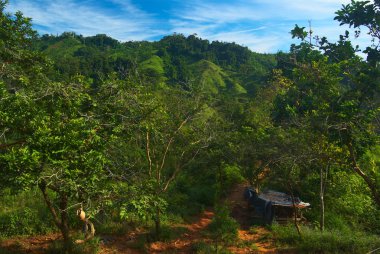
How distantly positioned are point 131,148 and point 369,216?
13.8 m

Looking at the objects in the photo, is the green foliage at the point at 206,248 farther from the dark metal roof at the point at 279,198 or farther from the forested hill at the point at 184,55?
the forested hill at the point at 184,55

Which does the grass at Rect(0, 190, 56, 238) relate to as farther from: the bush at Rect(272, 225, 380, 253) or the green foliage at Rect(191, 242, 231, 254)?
the bush at Rect(272, 225, 380, 253)

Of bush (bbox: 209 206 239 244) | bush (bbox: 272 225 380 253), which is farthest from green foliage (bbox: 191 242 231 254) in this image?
bush (bbox: 272 225 380 253)

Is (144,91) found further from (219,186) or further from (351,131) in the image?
(219,186)

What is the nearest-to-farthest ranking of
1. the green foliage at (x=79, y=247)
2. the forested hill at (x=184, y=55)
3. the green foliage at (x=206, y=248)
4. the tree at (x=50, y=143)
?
the tree at (x=50, y=143), the green foliage at (x=79, y=247), the green foliage at (x=206, y=248), the forested hill at (x=184, y=55)

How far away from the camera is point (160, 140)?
15.3 m

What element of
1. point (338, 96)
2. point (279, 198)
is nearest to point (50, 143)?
point (338, 96)

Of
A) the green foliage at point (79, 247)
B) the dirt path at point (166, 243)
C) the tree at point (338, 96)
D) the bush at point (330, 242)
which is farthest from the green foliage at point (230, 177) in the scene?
the tree at point (338, 96)

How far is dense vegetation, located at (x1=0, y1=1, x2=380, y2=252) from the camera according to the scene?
26.4 feet

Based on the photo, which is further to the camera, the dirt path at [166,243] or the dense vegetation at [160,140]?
the dirt path at [166,243]

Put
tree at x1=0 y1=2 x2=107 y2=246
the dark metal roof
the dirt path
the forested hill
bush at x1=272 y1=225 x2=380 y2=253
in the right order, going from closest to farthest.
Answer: tree at x1=0 y1=2 x2=107 y2=246
bush at x1=272 y1=225 x2=380 y2=253
the dirt path
the dark metal roof
the forested hill

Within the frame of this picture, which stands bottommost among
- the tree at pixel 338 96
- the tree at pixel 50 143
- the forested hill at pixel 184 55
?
the tree at pixel 50 143

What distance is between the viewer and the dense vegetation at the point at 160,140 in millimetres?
8055

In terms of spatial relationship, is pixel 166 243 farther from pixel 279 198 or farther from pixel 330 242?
pixel 279 198
